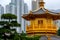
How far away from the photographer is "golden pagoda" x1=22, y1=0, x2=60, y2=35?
48.8 feet

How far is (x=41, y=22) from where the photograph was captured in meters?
15.4

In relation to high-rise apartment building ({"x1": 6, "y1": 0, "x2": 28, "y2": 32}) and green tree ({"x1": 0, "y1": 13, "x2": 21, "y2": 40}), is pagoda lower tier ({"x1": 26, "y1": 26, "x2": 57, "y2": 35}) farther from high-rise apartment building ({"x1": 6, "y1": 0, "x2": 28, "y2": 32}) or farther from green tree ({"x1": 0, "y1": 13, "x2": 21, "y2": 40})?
high-rise apartment building ({"x1": 6, "y1": 0, "x2": 28, "y2": 32})

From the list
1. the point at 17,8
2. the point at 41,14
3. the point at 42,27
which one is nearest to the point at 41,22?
the point at 42,27

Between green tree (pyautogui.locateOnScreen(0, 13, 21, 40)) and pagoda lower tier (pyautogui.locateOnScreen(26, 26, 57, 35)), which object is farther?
green tree (pyautogui.locateOnScreen(0, 13, 21, 40))

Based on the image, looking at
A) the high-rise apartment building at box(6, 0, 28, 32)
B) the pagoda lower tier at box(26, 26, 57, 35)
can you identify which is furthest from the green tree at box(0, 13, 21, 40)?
the high-rise apartment building at box(6, 0, 28, 32)

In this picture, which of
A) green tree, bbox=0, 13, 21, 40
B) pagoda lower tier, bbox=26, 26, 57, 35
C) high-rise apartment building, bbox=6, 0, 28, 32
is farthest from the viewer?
high-rise apartment building, bbox=6, 0, 28, 32

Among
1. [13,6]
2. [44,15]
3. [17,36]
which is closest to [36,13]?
[44,15]

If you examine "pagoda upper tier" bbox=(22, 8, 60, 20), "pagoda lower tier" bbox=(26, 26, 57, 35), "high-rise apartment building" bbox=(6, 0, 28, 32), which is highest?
"high-rise apartment building" bbox=(6, 0, 28, 32)

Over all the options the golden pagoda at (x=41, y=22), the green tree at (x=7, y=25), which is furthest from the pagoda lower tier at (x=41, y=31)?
the green tree at (x=7, y=25)

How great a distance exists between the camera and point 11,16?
16.1 metres

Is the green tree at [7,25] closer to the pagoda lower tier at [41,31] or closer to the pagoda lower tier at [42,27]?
the pagoda lower tier at [42,27]

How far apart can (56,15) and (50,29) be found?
1.31 m

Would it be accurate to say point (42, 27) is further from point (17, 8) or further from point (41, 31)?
point (17, 8)

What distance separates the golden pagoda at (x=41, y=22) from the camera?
48.8 ft
